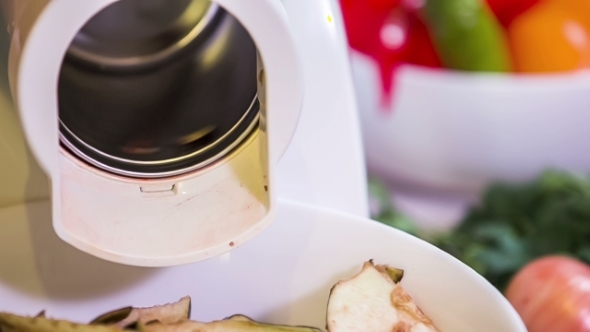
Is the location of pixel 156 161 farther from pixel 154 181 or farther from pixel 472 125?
pixel 472 125

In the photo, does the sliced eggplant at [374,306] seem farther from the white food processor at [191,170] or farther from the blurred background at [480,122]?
the blurred background at [480,122]

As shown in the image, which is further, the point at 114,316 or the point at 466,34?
the point at 466,34

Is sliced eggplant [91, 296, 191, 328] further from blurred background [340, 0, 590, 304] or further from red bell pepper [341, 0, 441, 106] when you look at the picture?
red bell pepper [341, 0, 441, 106]

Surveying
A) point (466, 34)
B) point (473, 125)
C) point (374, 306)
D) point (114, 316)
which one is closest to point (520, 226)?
point (473, 125)

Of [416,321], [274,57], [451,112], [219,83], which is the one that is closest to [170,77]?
[219,83]

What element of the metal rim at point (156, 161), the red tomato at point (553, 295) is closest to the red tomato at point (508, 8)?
the red tomato at point (553, 295)

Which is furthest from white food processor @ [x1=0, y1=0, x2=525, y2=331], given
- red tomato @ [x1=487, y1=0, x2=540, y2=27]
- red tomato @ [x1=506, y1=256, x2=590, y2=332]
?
red tomato @ [x1=487, y1=0, x2=540, y2=27]
